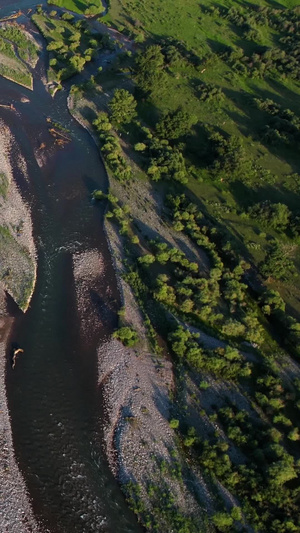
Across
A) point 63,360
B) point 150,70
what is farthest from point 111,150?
point 63,360

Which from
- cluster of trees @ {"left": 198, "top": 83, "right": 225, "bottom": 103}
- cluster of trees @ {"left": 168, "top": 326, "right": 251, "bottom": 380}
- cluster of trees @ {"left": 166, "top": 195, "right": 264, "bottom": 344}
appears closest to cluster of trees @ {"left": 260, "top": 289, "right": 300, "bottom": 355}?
cluster of trees @ {"left": 166, "top": 195, "right": 264, "bottom": 344}

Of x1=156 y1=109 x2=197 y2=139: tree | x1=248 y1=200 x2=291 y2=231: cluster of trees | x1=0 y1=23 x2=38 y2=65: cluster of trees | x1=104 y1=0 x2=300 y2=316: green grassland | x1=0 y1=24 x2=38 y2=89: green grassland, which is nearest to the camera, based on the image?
x1=248 y1=200 x2=291 y2=231: cluster of trees

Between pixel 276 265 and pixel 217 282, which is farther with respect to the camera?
pixel 276 265

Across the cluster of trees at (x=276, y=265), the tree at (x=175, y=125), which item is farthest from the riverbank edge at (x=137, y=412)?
the tree at (x=175, y=125)

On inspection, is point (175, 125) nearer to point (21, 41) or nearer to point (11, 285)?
point (11, 285)

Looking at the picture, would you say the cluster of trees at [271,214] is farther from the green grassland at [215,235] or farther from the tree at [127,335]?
the tree at [127,335]

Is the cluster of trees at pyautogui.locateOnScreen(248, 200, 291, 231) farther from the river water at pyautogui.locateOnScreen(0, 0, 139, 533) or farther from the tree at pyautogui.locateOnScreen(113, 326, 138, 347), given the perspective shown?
the tree at pyautogui.locateOnScreen(113, 326, 138, 347)

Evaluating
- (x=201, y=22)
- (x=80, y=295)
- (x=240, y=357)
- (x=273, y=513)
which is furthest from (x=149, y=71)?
(x=273, y=513)
